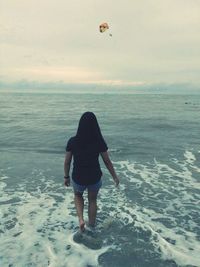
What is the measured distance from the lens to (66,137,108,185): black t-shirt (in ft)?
22.6

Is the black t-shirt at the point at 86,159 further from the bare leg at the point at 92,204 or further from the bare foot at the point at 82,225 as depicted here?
the bare foot at the point at 82,225

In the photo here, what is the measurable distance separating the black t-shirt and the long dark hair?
0.09 m

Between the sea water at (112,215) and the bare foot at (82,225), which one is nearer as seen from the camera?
the sea water at (112,215)

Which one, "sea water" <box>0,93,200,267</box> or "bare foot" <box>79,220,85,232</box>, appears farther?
"bare foot" <box>79,220,85,232</box>

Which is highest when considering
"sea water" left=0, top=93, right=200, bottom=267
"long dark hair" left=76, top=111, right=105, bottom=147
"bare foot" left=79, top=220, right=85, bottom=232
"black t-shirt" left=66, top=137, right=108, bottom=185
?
"long dark hair" left=76, top=111, right=105, bottom=147

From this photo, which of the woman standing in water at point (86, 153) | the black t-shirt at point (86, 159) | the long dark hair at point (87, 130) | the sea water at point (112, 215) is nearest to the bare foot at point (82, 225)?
the woman standing in water at point (86, 153)

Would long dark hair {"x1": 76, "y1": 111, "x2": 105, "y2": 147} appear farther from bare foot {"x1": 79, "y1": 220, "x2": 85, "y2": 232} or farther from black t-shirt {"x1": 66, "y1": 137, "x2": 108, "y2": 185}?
bare foot {"x1": 79, "y1": 220, "x2": 85, "y2": 232}

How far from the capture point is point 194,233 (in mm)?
7344

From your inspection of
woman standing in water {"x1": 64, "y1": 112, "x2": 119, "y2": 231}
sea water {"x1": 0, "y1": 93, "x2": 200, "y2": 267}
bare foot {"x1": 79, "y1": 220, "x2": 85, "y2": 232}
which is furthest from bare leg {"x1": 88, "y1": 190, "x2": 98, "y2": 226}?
bare foot {"x1": 79, "y1": 220, "x2": 85, "y2": 232}

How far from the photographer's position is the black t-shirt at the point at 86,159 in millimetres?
6891

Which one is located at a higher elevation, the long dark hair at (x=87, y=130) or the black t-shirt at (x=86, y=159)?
the long dark hair at (x=87, y=130)

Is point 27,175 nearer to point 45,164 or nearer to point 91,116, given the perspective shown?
point 45,164

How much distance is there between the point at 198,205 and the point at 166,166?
4901mm

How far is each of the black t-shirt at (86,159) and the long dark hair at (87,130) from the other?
0.09 metres
